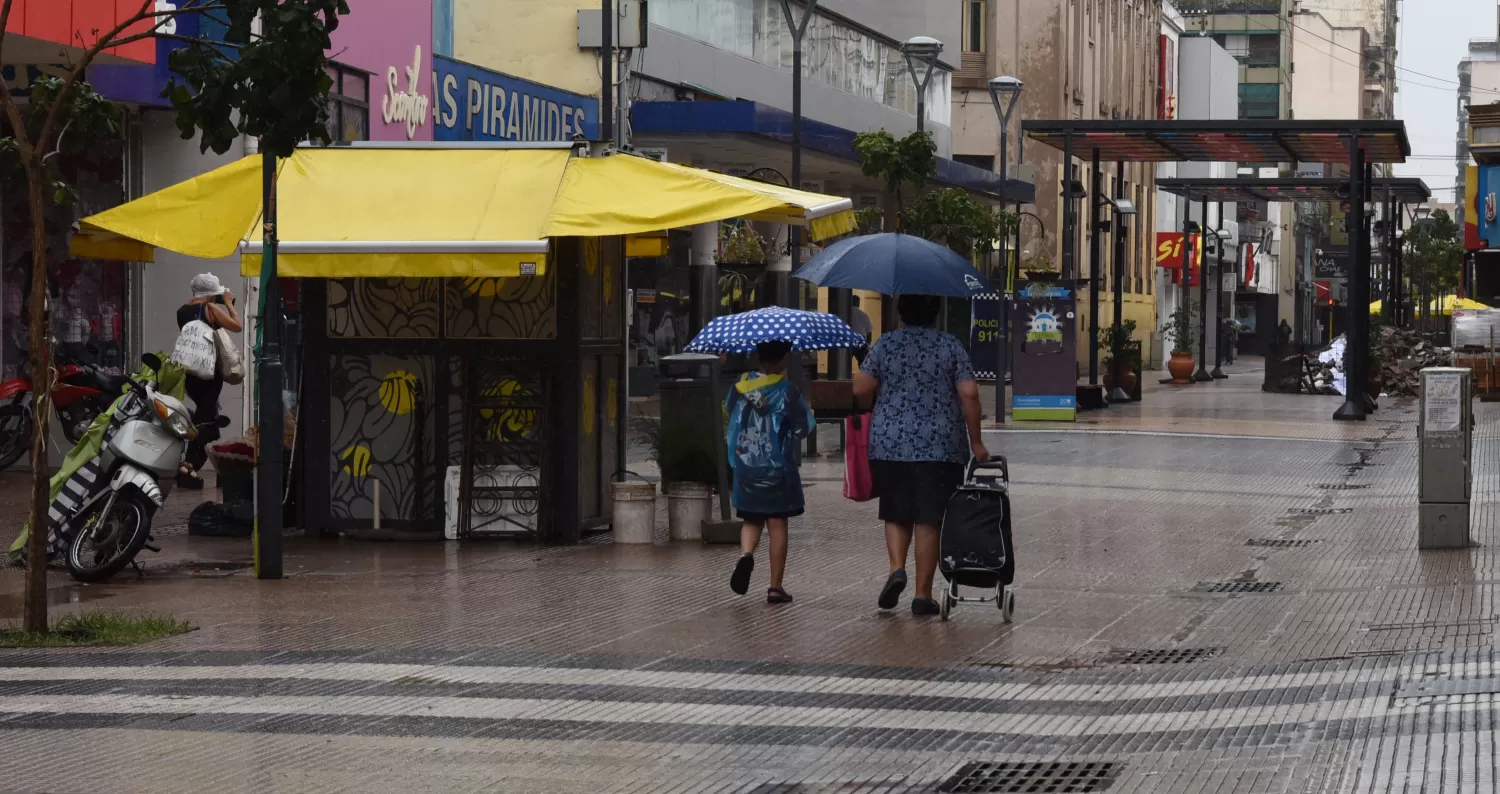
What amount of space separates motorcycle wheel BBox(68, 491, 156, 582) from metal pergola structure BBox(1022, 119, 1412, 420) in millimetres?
19208

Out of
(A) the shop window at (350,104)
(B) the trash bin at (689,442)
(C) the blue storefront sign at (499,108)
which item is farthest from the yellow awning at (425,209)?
(C) the blue storefront sign at (499,108)

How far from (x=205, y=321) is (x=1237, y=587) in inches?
313

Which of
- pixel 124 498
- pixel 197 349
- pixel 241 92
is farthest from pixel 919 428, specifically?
pixel 197 349

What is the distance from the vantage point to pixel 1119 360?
36.4 meters

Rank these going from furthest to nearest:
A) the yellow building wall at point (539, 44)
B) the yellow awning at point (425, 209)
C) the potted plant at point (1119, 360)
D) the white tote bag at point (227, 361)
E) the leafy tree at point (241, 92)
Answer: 1. the potted plant at point (1119, 360)
2. the yellow building wall at point (539, 44)
3. the white tote bag at point (227, 361)
4. the yellow awning at point (425, 209)
5. the leafy tree at point (241, 92)

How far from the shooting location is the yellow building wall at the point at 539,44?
3158cm

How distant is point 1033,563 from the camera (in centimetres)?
1302

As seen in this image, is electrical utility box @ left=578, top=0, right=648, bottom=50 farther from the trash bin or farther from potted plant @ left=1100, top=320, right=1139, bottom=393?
the trash bin

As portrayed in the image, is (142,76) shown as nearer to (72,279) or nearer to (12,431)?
(72,279)

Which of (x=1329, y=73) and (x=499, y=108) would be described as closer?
(x=499, y=108)

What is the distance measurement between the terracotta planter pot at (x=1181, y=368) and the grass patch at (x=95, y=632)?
40.0 metres

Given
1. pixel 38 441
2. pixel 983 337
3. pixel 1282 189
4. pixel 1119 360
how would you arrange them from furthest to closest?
1. pixel 983 337
2. pixel 1282 189
3. pixel 1119 360
4. pixel 38 441

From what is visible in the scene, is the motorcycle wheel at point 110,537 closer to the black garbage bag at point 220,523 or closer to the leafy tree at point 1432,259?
the black garbage bag at point 220,523

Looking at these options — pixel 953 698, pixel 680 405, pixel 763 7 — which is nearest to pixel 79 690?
pixel 953 698
